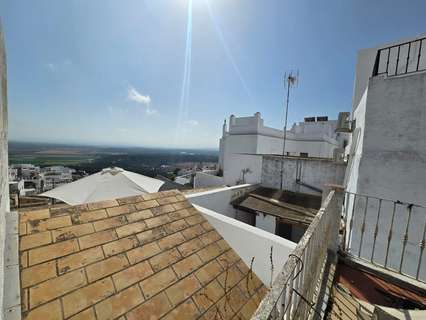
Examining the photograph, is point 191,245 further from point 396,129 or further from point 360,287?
point 396,129

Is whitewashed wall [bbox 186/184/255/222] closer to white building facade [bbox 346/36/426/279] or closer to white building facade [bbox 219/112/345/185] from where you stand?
white building facade [bbox 219/112/345/185]

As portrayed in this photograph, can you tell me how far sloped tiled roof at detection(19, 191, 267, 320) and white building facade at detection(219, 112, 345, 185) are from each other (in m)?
6.97

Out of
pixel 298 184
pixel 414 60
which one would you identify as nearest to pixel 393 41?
pixel 414 60

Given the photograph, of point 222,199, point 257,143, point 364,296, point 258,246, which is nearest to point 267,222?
point 222,199

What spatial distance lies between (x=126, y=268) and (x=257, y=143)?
15295 millimetres

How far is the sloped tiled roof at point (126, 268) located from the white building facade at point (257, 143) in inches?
275

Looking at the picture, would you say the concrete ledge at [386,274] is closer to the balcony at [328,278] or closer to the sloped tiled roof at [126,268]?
the balcony at [328,278]

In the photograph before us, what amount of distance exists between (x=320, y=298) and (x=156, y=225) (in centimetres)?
240

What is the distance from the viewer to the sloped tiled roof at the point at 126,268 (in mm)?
1843

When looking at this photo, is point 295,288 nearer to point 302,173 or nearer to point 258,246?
point 258,246

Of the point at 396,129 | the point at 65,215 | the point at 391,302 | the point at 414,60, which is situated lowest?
the point at 391,302

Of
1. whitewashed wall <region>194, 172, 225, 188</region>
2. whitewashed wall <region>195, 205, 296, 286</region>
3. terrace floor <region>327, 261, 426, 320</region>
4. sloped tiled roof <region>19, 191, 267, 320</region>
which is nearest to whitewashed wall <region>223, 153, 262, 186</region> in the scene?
whitewashed wall <region>194, 172, 225, 188</region>

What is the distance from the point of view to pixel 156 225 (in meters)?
3.06

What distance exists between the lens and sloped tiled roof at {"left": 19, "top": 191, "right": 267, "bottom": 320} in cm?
184
